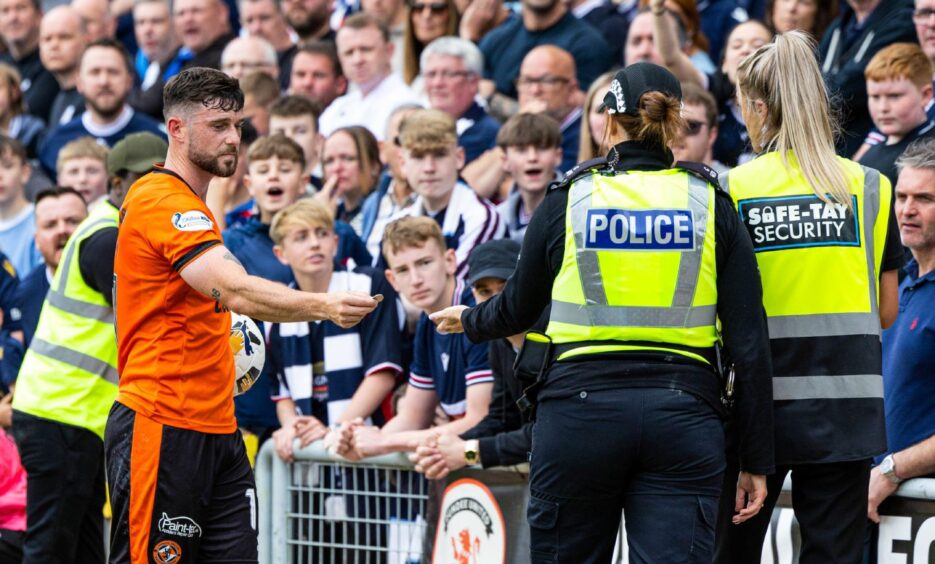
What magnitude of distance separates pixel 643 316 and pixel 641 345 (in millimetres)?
94

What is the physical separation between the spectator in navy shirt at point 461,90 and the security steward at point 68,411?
3.10 metres

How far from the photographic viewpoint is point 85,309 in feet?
22.0

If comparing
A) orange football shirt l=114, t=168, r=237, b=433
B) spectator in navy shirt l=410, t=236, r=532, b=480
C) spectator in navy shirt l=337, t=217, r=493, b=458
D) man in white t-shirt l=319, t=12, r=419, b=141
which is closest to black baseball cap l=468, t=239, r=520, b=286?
spectator in navy shirt l=410, t=236, r=532, b=480

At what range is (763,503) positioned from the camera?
191 inches

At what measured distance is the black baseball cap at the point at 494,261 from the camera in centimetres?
631

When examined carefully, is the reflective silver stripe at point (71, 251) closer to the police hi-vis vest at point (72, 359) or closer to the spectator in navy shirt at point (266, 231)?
the police hi-vis vest at point (72, 359)

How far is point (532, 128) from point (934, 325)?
3145 mm

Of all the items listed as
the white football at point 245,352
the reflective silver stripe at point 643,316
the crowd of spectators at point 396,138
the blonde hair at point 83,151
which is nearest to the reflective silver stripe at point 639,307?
the reflective silver stripe at point 643,316

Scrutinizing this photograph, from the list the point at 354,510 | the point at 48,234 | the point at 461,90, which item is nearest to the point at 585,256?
the point at 354,510

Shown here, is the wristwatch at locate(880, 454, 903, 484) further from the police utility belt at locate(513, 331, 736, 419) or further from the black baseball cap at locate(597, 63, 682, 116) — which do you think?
the black baseball cap at locate(597, 63, 682, 116)

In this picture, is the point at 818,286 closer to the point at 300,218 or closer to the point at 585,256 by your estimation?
the point at 585,256

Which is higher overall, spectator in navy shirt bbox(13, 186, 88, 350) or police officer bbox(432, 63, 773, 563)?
spectator in navy shirt bbox(13, 186, 88, 350)

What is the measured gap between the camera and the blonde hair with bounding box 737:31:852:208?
4.82 metres

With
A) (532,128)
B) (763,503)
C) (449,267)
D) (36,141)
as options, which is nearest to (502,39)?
(532,128)
